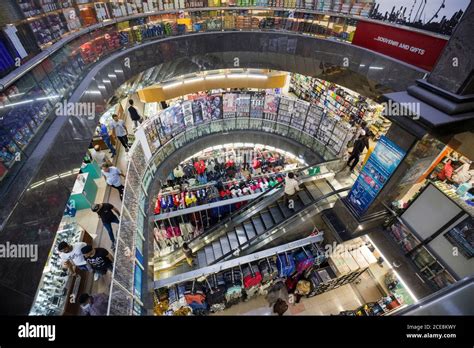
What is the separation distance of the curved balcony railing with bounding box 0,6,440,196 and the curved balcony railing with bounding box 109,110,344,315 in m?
1.95

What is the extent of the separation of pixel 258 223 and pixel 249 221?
342 millimetres

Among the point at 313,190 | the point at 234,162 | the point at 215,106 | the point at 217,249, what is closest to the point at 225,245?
the point at 217,249

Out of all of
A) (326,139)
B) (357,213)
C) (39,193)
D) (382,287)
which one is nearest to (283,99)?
(326,139)

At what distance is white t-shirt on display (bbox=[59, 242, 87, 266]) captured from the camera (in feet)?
13.0

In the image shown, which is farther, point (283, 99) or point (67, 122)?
point (283, 99)

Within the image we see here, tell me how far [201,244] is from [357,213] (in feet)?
15.7

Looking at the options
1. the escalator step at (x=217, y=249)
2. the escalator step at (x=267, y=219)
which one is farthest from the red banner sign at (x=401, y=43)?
the escalator step at (x=217, y=249)

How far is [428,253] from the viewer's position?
16.2 feet

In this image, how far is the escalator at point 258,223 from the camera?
23.5 ft

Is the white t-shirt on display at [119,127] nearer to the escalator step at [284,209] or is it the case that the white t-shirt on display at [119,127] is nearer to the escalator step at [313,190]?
the escalator step at [284,209]

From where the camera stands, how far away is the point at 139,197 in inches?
237

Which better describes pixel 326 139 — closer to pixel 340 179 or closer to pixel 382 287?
pixel 340 179

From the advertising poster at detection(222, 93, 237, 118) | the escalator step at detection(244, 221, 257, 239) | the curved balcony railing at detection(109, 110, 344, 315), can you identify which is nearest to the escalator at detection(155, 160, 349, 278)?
the escalator step at detection(244, 221, 257, 239)

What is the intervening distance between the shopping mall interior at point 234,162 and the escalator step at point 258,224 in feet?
0.29
